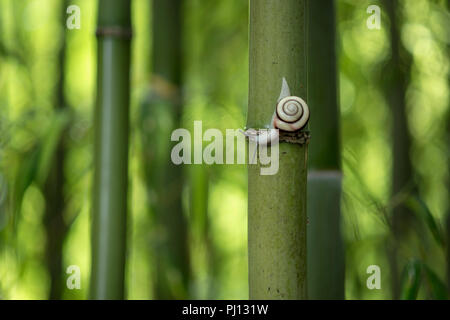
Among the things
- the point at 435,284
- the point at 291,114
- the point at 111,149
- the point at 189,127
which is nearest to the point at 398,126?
the point at 189,127

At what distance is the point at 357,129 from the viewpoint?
1.54 meters

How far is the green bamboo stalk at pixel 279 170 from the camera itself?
14.6 inches

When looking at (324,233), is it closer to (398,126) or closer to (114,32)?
(114,32)

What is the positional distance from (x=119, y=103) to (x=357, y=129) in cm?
108

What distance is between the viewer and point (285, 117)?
0.36 m

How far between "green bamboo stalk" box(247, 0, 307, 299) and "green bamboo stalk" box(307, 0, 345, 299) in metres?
0.18

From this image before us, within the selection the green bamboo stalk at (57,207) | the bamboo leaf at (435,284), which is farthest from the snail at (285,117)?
the green bamboo stalk at (57,207)

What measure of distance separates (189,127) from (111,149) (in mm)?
368

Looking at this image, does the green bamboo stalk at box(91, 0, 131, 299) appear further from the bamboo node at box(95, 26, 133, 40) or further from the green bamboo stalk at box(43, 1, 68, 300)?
the green bamboo stalk at box(43, 1, 68, 300)

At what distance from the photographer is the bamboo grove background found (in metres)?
0.92

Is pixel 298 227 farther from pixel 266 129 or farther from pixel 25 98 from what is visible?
pixel 25 98

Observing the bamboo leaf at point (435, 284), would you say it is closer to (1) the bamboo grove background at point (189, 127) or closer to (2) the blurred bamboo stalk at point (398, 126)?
(1) the bamboo grove background at point (189, 127)

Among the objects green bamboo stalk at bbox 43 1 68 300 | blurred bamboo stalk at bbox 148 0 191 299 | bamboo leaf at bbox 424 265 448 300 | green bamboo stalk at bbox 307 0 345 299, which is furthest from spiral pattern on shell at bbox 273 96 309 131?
green bamboo stalk at bbox 43 1 68 300
